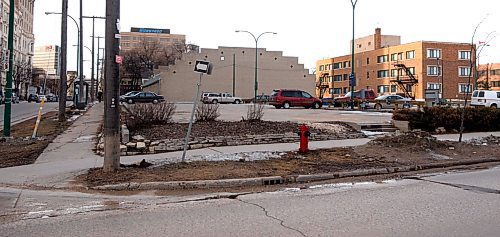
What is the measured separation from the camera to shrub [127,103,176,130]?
666 inches

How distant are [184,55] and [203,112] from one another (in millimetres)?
61383

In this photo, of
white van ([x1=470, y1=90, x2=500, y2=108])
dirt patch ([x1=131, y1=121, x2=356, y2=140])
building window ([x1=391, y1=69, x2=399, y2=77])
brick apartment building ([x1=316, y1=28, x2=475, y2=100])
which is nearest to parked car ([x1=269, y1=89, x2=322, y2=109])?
white van ([x1=470, y1=90, x2=500, y2=108])

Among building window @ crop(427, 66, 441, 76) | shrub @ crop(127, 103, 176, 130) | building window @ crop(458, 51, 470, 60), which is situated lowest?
shrub @ crop(127, 103, 176, 130)

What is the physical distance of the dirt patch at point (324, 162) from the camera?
9.90 metres

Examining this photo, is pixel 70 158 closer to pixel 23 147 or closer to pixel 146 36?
pixel 23 147

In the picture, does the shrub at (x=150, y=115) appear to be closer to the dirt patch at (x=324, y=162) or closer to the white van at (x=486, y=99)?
the dirt patch at (x=324, y=162)

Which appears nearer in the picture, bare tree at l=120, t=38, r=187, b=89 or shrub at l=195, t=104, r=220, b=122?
shrub at l=195, t=104, r=220, b=122

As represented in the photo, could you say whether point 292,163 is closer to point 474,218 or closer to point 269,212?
point 269,212

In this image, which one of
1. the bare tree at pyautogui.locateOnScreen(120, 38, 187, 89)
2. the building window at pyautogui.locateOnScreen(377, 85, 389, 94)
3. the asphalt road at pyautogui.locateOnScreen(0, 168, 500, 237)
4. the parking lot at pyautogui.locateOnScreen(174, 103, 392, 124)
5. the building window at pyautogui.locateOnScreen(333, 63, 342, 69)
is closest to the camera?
the asphalt road at pyautogui.locateOnScreen(0, 168, 500, 237)

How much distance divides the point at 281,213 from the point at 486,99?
127 ft

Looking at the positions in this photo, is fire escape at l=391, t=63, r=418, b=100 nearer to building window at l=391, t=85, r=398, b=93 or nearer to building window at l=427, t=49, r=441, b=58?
building window at l=391, t=85, r=398, b=93

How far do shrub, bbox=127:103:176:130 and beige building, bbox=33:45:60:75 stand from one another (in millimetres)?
131846

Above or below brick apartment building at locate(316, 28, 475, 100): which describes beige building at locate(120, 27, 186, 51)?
above

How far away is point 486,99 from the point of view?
→ 133 feet
